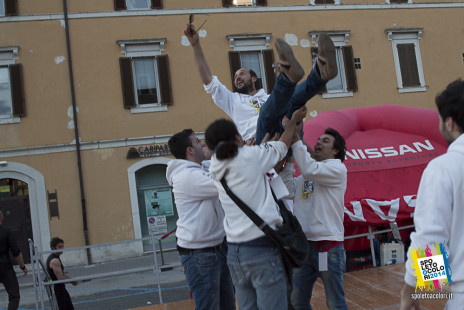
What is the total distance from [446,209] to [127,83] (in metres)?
13.6

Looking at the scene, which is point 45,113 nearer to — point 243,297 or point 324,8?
point 324,8

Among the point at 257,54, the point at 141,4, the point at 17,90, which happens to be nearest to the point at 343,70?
the point at 257,54

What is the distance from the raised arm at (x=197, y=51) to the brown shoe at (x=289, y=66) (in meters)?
0.75

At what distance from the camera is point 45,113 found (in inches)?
554

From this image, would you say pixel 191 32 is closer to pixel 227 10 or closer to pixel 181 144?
pixel 181 144

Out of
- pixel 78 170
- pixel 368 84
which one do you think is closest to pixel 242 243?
pixel 78 170

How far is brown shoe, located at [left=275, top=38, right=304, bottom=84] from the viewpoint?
2793mm

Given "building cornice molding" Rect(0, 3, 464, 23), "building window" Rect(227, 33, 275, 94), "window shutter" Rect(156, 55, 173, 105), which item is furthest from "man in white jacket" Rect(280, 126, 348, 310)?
"building cornice molding" Rect(0, 3, 464, 23)

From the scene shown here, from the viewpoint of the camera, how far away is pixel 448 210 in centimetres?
171

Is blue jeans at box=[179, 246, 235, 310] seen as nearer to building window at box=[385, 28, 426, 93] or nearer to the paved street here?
the paved street

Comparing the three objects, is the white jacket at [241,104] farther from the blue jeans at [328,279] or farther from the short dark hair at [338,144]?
the blue jeans at [328,279]

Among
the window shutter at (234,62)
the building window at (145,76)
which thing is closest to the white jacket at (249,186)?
the building window at (145,76)

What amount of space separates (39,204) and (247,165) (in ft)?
41.2

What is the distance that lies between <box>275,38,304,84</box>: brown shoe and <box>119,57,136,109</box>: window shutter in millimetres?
12098
